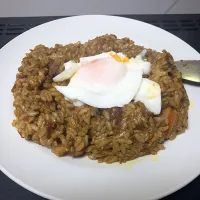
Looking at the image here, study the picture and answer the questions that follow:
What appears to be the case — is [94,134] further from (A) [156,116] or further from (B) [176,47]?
(B) [176,47]

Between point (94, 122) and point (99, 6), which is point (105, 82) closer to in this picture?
point (94, 122)

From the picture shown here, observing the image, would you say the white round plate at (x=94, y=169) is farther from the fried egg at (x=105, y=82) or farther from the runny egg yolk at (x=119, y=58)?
the runny egg yolk at (x=119, y=58)

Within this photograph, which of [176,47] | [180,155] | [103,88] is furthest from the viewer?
[176,47]

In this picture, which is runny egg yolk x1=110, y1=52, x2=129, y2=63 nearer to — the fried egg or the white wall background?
the fried egg

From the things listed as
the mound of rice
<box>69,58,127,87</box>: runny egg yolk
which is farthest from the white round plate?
<box>69,58,127,87</box>: runny egg yolk

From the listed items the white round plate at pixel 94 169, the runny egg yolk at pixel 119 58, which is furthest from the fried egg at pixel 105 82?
the white round plate at pixel 94 169

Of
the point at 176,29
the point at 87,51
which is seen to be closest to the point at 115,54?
the point at 87,51
